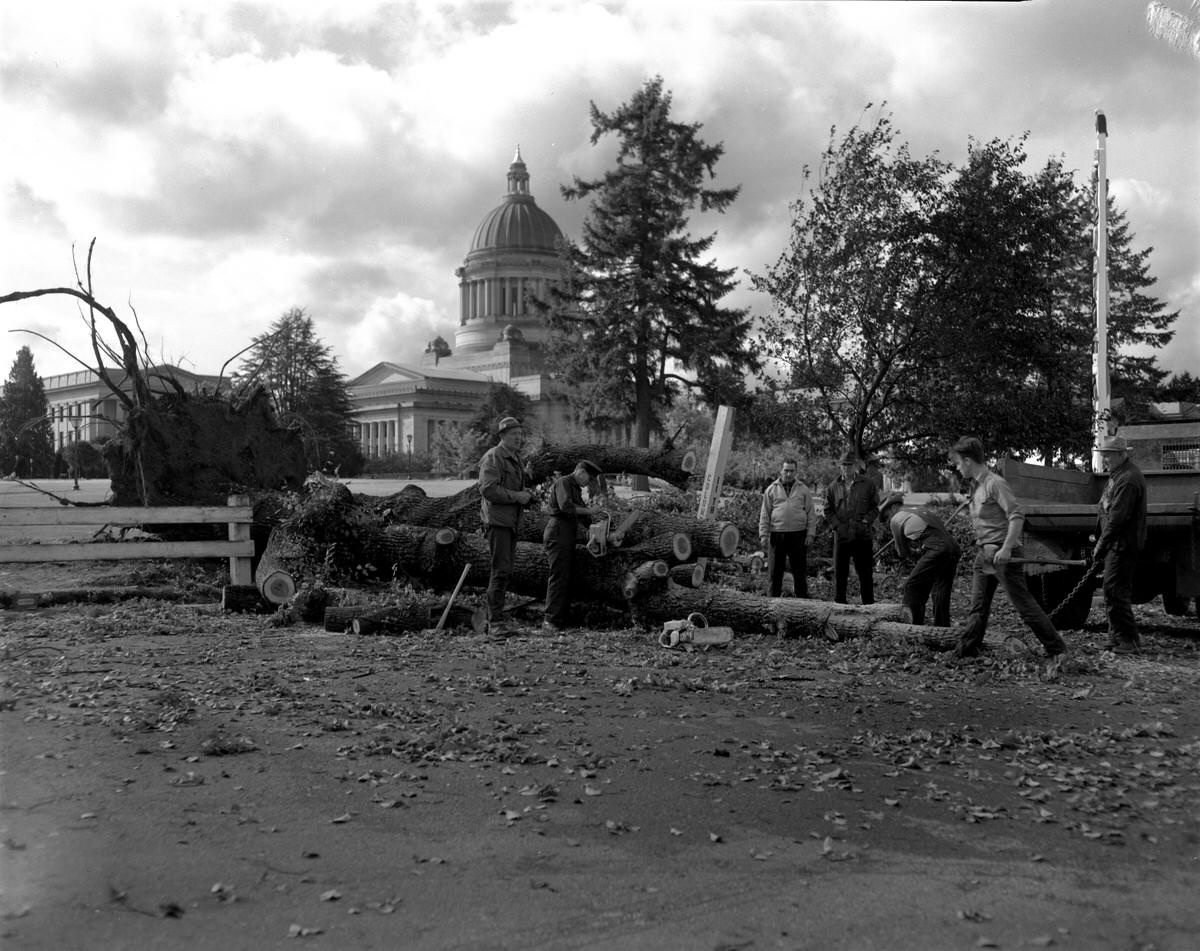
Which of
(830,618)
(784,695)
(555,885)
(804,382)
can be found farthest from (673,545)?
(804,382)

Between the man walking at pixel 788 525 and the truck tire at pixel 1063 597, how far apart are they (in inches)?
91.8

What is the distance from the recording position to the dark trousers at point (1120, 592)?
887cm

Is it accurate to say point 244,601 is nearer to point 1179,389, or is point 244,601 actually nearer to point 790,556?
point 790,556

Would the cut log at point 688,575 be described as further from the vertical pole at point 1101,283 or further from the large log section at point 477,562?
the vertical pole at point 1101,283

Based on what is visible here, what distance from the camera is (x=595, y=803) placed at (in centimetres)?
481

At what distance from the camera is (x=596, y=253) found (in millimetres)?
42500

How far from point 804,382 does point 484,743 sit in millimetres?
15272

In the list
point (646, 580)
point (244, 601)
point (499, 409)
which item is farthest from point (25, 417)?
point (499, 409)

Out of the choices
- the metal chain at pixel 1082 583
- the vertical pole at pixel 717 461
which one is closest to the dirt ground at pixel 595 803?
the metal chain at pixel 1082 583

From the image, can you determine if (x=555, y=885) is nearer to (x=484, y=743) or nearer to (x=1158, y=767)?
(x=484, y=743)

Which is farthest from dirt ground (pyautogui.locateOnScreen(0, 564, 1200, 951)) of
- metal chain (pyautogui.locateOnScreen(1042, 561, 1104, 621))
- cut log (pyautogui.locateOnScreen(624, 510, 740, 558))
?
cut log (pyautogui.locateOnScreen(624, 510, 740, 558))

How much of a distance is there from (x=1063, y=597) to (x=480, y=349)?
110 m

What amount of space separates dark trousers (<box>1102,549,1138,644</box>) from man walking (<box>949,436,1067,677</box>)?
3.24 ft

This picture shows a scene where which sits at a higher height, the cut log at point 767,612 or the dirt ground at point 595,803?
the cut log at point 767,612
